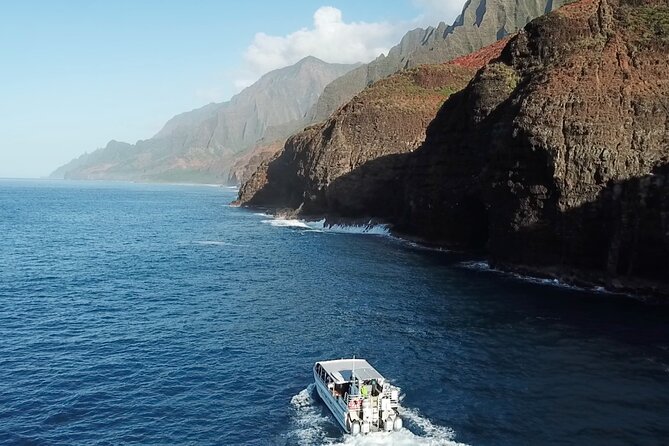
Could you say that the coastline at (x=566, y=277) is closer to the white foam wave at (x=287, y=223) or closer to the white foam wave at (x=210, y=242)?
the white foam wave at (x=210, y=242)

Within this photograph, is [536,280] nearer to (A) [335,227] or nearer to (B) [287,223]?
(A) [335,227]

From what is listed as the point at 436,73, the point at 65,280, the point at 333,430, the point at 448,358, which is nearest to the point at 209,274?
the point at 65,280

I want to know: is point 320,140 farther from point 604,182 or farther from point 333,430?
point 333,430

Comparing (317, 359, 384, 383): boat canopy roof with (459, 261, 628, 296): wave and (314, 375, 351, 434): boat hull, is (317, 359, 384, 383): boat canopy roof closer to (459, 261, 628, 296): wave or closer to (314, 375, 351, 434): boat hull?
(314, 375, 351, 434): boat hull

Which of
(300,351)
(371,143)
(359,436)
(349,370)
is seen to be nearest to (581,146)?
(300,351)

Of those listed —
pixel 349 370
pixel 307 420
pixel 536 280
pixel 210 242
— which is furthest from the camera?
pixel 210 242

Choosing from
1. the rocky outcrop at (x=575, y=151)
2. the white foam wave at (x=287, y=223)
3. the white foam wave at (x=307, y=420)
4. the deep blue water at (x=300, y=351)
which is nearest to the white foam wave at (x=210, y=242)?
the deep blue water at (x=300, y=351)
